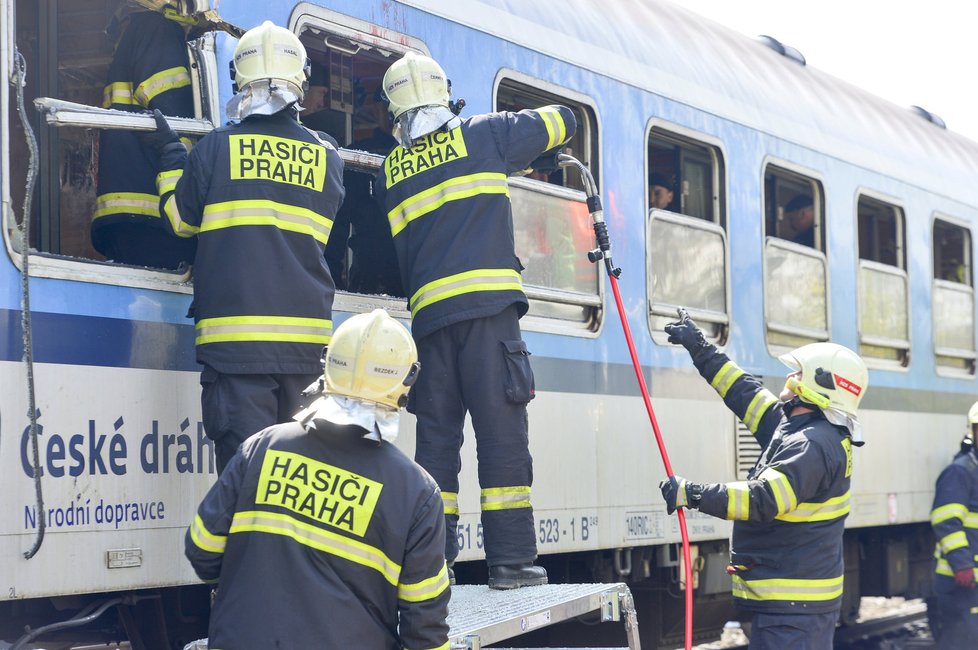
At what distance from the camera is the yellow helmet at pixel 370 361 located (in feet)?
11.1

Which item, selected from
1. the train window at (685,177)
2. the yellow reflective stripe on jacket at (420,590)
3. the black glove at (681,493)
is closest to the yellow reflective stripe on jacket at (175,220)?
the yellow reflective stripe on jacket at (420,590)

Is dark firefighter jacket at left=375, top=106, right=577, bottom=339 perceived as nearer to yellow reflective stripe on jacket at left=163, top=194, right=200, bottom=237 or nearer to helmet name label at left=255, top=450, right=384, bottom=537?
yellow reflective stripe on jacket at left=163, top=194, right=200, bottom=237

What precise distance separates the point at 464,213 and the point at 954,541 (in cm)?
504

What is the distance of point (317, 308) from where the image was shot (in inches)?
169

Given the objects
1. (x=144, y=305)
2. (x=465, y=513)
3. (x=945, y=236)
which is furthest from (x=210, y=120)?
(x=945, y=236)

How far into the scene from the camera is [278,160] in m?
4.27

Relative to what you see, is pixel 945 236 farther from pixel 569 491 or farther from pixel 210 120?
pixel 210 120

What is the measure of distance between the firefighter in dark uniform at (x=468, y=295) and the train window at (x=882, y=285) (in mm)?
4263

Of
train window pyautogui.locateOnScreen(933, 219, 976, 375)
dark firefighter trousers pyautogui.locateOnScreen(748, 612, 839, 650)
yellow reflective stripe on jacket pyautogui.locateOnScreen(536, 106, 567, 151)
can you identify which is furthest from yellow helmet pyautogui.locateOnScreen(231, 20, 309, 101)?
train window pyautogui.locateOnScreen(933, 219, 976, 375)

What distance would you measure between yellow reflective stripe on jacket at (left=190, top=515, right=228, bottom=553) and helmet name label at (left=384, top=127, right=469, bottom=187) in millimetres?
1877

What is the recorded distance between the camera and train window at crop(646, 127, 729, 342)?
22.2 ft

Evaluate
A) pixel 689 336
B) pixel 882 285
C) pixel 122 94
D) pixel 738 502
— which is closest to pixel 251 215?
pixel 122 94

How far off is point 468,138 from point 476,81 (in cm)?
93

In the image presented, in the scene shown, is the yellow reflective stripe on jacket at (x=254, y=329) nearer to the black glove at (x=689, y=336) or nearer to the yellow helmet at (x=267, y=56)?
the yellow helmet at (x=267, y=56)
